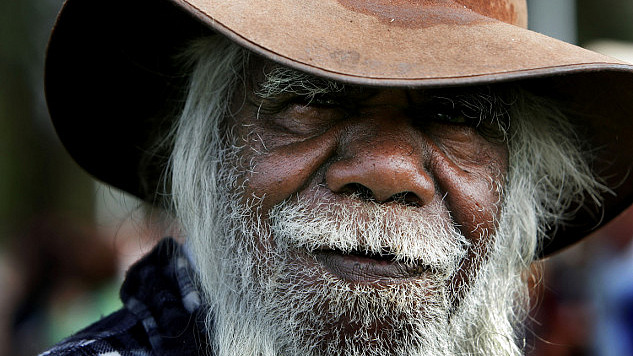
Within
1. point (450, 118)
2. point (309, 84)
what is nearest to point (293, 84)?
point (309, 84)

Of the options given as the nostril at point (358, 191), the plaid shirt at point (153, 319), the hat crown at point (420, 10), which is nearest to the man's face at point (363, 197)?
the nostril at point (358, 191)

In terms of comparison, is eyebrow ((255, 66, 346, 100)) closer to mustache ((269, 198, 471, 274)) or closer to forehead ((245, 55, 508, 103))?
forehead ((245, 55, 508, 103))

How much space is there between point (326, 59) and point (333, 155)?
35cm

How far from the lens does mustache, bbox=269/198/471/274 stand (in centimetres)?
153

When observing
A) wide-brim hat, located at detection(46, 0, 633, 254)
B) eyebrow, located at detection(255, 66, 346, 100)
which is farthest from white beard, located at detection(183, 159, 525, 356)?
wide-brim hat, located at detection(46, 0, 633, 254)

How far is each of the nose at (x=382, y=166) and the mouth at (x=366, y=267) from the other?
148 mm

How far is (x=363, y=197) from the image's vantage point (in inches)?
60.9

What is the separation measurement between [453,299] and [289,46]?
0.84m

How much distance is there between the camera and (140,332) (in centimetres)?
182

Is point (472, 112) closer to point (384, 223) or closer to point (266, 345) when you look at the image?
point (384, 223)

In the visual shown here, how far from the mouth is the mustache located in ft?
0.03

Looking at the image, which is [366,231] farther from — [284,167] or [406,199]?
[284,167]

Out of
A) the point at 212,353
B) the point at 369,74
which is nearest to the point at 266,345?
the point at 212,353

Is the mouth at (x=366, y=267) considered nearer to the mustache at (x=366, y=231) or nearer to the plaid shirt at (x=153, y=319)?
the mustache at (x=366, y=231)
